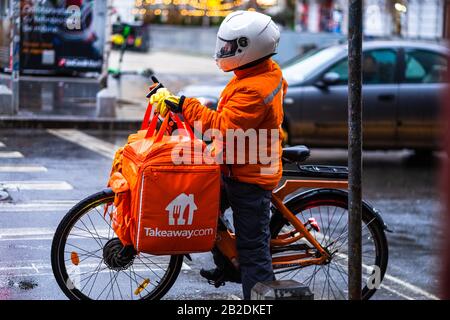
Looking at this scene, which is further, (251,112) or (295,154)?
(295,154)

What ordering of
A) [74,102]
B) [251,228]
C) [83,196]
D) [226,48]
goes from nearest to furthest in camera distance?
[226,48] < [251,228] < [83,196] < [74,102]

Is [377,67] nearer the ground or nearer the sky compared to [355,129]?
nearer the ground

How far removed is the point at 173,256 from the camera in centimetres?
523

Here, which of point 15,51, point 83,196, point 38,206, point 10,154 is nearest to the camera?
point 38,206

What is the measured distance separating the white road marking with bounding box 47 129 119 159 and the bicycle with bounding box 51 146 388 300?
224 inches

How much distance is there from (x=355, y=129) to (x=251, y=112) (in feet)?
2.34

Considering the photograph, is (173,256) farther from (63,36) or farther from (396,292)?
(63,36)

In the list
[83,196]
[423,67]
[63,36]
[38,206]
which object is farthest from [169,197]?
[63,36]

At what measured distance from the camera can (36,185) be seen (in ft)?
29.0

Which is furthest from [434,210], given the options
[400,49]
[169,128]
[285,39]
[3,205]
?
[285,39]

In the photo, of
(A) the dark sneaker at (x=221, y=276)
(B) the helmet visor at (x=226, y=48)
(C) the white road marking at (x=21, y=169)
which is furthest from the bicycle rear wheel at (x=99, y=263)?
(C) the white road marking at (x=21, y=169)

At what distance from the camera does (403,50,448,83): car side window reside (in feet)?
40.8

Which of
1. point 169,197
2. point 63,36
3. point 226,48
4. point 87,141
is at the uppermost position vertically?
point 226,48
